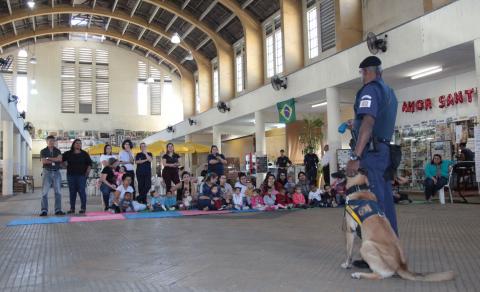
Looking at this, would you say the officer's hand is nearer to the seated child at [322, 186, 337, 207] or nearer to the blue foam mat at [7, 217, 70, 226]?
the blue foam mat at [7, 217, 70, 226]

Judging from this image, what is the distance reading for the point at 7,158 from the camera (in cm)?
2023

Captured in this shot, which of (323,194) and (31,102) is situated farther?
(31,102)

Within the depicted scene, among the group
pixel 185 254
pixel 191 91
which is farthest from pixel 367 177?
pixel 191 91

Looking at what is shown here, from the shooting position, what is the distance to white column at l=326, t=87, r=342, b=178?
13375 millimetres

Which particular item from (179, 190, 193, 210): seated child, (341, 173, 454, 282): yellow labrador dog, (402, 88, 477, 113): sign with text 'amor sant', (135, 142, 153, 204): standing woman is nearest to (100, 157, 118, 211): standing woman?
(135, 142, 153, 204): standing woman

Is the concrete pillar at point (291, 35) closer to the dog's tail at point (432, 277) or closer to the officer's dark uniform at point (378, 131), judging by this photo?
the officer's dark uniform at point (378, 131)

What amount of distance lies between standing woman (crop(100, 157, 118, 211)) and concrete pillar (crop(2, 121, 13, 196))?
11.7m

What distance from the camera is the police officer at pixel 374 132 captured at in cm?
365

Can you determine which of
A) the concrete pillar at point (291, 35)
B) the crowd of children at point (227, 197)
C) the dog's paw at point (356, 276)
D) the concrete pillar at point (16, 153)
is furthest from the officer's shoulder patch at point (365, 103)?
the concrete pillar at point (16, 153)

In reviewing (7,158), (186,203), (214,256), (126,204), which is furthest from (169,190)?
(7,158)

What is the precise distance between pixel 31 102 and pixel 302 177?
93.7ft

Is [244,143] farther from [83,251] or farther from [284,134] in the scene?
[83,251]

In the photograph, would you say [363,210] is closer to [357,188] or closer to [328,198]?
[357,188]

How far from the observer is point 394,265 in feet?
10.6
